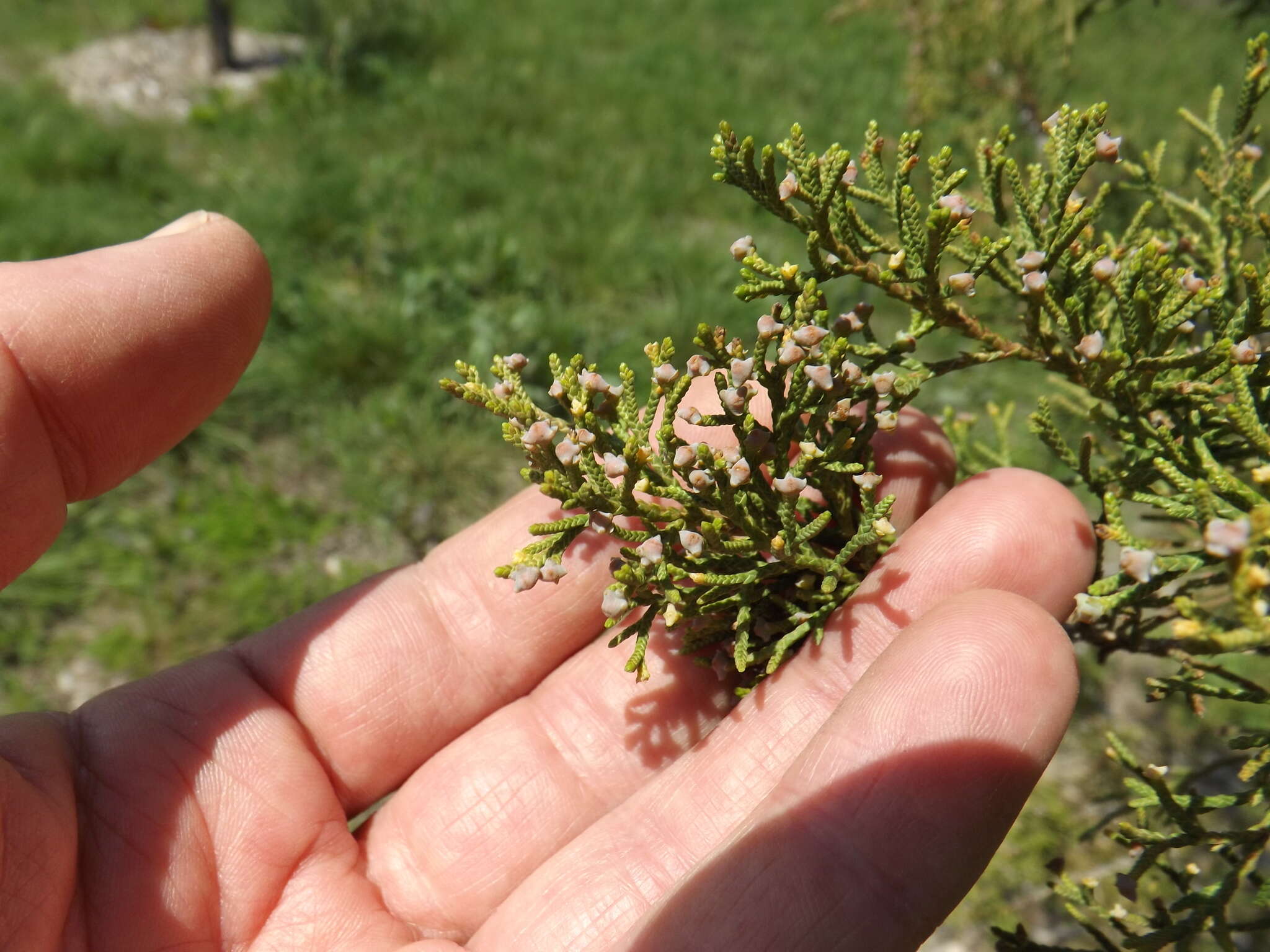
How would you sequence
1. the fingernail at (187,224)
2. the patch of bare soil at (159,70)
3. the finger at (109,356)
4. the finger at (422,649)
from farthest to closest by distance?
the patch of bare soil at (159,70)
the finger at (422,649)
the fingernail at (187,224)
the finger at (109,356)

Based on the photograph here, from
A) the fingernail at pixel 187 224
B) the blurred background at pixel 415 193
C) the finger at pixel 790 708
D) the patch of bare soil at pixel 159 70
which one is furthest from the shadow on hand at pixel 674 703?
the patch of bare soil at pixel 159 70

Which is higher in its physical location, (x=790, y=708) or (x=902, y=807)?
(x=902, y=807)

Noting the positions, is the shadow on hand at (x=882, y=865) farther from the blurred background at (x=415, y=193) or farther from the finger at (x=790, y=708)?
the blurred background at (x=415, y=193)

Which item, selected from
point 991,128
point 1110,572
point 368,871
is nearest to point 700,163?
point 991,128

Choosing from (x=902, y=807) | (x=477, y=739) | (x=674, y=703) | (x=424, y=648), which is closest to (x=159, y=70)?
(x=424, y=648)

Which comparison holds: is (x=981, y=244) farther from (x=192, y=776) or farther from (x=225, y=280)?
(x=192, y=776)

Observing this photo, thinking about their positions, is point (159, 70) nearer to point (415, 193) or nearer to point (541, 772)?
point (415, 193)

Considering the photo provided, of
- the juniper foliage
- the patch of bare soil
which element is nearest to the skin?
the juniper foliage

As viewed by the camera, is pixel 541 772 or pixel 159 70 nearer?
pixel 541 772
